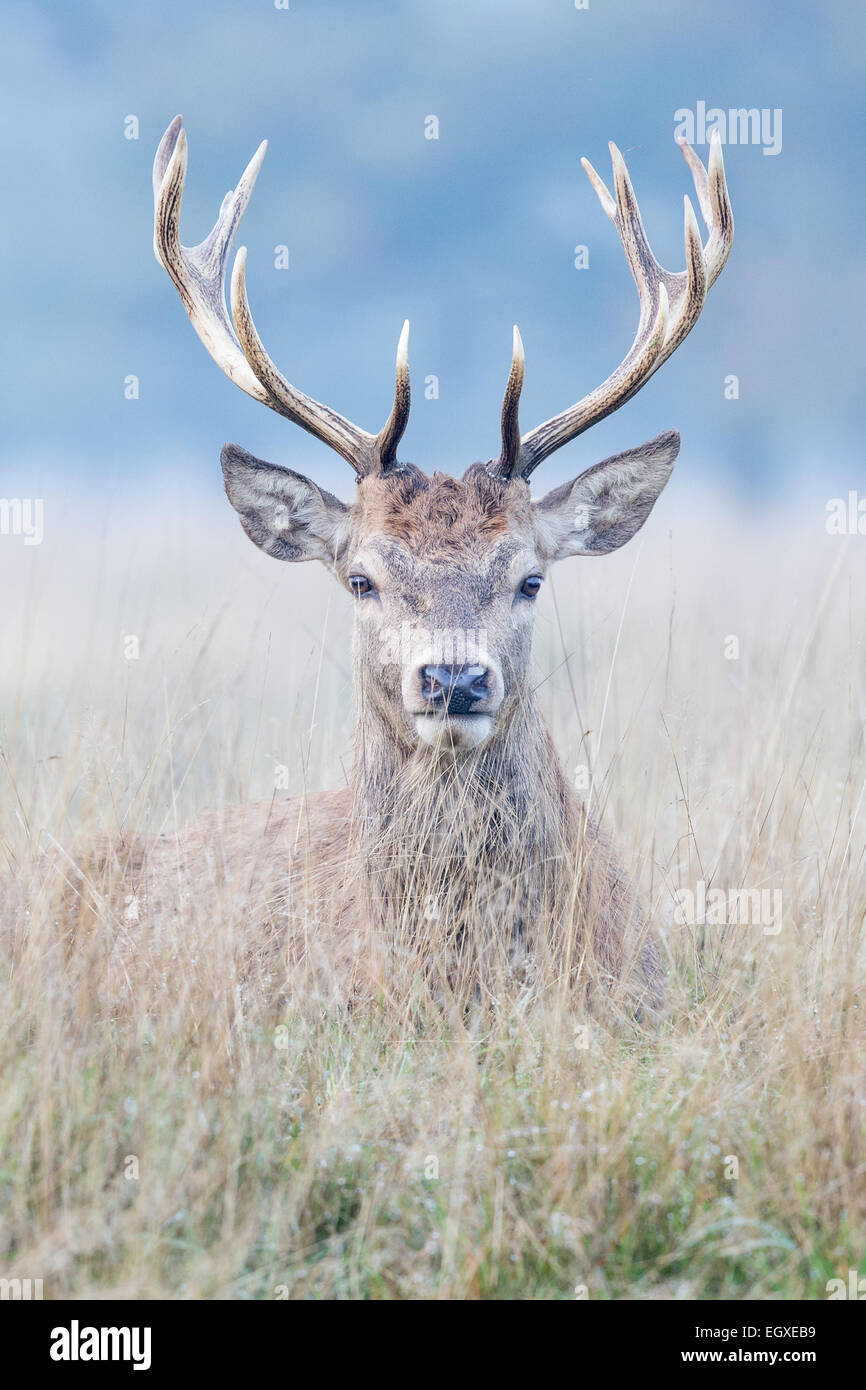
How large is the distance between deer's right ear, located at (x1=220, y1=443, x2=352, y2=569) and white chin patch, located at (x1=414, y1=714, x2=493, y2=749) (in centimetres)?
123

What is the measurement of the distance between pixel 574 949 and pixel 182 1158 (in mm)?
1879

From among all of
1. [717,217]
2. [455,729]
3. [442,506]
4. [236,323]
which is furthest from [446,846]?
[717,217]

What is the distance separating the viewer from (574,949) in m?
4.61

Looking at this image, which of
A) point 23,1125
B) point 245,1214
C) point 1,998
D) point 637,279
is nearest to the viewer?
point 245,1214

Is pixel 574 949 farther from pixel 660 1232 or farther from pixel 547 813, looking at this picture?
pixel 660 1232

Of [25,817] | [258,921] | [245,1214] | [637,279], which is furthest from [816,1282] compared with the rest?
[637,279]

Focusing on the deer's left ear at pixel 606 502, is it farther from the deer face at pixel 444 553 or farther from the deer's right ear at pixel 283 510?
the deer's right ear at pixel 283 510

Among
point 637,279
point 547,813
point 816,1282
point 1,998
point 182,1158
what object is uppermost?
point 637,279

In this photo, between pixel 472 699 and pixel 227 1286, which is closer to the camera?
pixel 227 1286

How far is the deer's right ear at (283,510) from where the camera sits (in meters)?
5.21

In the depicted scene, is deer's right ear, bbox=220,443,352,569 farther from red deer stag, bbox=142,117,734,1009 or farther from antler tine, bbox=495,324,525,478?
antler tine, bbox=495,324,525,478

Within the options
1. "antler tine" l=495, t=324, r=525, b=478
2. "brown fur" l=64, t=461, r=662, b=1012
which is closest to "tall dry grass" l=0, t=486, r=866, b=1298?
"brown fur" l=64, t=461, r=662, b=1012

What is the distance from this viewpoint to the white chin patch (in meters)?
4.21

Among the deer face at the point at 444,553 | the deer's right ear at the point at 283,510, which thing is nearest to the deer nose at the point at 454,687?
the deer face at the point at 444,553
